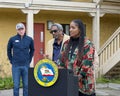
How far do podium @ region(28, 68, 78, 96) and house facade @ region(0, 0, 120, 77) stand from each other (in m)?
9.51

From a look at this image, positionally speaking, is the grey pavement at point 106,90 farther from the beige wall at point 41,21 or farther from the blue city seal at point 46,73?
the blue city seal at point 46,73

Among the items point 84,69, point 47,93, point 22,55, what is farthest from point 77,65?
point 22,55

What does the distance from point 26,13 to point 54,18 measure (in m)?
2.00

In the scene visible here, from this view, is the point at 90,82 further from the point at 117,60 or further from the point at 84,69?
the point at 117,60

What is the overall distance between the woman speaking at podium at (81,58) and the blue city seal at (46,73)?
0.20 metres

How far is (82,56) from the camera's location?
4516 millimetres

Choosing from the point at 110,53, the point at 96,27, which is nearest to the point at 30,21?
the point at 96,27

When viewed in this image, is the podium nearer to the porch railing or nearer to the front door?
the porch railing

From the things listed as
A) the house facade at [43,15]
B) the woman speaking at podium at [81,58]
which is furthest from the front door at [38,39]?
the woman speaking at podium at [81,58]

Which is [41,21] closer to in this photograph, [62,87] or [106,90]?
[106,90]

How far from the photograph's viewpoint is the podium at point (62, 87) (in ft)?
14.5

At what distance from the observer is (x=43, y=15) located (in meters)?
15.9

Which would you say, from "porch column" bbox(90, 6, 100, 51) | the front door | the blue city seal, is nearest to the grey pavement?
"porch column" bbox(90, 6, 100, 51)

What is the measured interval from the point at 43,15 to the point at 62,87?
38.3ft
